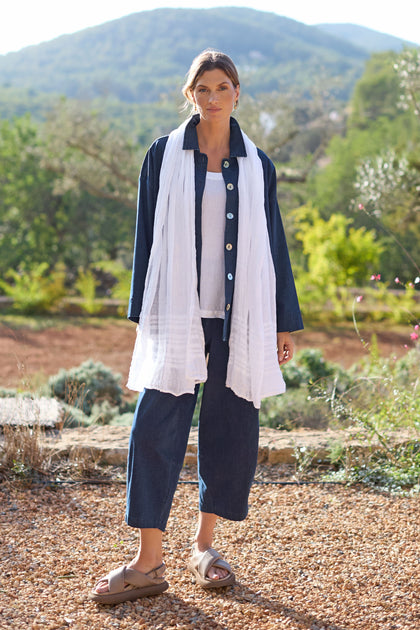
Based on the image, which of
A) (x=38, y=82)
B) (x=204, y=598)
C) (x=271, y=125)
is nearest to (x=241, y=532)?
(x=204, y=598)

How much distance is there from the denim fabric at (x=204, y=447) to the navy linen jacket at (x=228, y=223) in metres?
0.16

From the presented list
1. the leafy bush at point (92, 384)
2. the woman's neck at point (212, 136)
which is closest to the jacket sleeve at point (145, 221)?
the woman's neck at point (212, 136)

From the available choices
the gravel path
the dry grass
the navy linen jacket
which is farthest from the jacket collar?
the dry grass

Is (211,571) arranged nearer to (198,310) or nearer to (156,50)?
(198,310)

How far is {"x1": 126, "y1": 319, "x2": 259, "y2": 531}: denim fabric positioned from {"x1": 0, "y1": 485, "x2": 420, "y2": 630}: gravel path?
0.26m

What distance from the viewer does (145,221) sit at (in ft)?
6.16

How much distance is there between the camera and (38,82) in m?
50.1

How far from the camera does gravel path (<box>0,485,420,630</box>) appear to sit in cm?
178

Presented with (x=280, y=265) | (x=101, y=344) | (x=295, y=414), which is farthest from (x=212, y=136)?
(x=101, y=344)

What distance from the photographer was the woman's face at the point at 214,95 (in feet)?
5.88

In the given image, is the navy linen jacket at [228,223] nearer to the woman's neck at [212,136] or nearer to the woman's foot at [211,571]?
the woman's neck at [212,136]

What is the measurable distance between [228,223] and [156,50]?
197 feet

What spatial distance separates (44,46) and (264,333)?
211ft

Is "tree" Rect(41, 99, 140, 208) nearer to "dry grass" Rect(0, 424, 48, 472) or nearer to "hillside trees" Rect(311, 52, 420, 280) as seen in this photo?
"hillside trees" Rect(311, 52, 420, 280)
